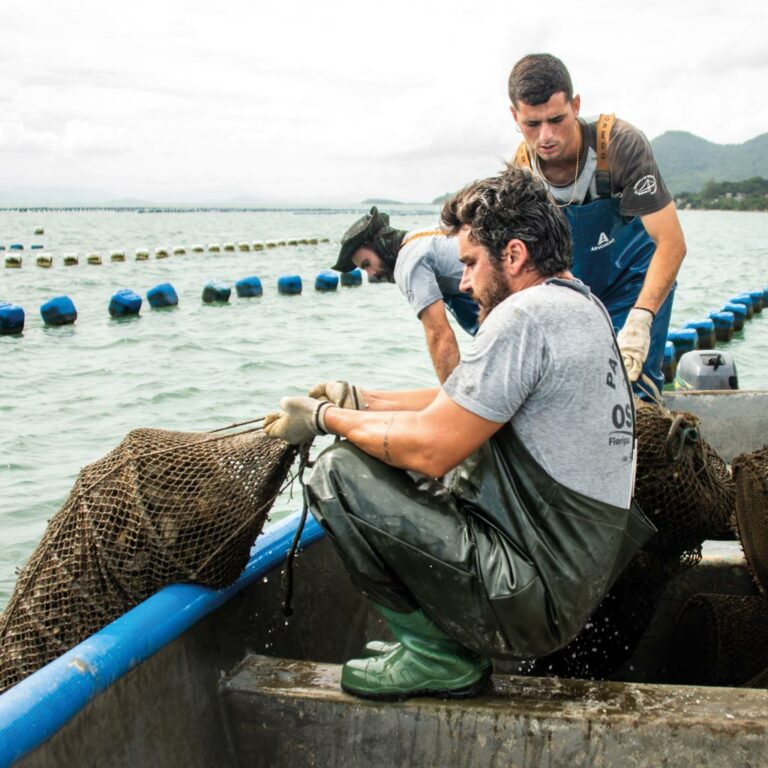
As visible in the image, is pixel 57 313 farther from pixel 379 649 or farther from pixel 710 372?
pixel 379 649

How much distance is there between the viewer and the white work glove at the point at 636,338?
13.4ft

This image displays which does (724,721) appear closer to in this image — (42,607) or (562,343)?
(562,343)

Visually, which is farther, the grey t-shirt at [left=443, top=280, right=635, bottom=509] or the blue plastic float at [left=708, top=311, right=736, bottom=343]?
the blue plastic float at [left=708, top=311, right=736, bottom=343]

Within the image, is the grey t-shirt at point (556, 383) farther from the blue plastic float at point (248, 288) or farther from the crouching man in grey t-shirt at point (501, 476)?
the blue plastic float at point (248, 288)

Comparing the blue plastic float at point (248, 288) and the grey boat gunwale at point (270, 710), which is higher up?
the grey boat gunwale at point (270, 710)

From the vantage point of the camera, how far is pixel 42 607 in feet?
9.41

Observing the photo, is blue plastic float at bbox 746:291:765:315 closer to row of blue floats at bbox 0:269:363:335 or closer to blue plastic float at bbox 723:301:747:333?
blue plastic float at bbox 723:301:747:333

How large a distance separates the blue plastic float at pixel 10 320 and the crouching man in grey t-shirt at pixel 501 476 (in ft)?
50.7

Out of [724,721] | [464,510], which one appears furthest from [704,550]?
[464,510]

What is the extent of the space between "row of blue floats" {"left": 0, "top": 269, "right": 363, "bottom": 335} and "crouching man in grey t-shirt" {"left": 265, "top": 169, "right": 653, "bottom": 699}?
33.3 ft

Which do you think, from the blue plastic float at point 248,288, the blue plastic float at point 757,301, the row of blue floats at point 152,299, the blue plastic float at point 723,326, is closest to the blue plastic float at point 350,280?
the row of blue floats at point 152,299

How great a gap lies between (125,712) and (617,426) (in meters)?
1.52

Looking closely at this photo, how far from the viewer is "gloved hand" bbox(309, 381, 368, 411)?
299 cm

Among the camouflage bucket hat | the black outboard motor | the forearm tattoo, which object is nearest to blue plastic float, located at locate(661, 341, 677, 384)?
the black outboard motor
